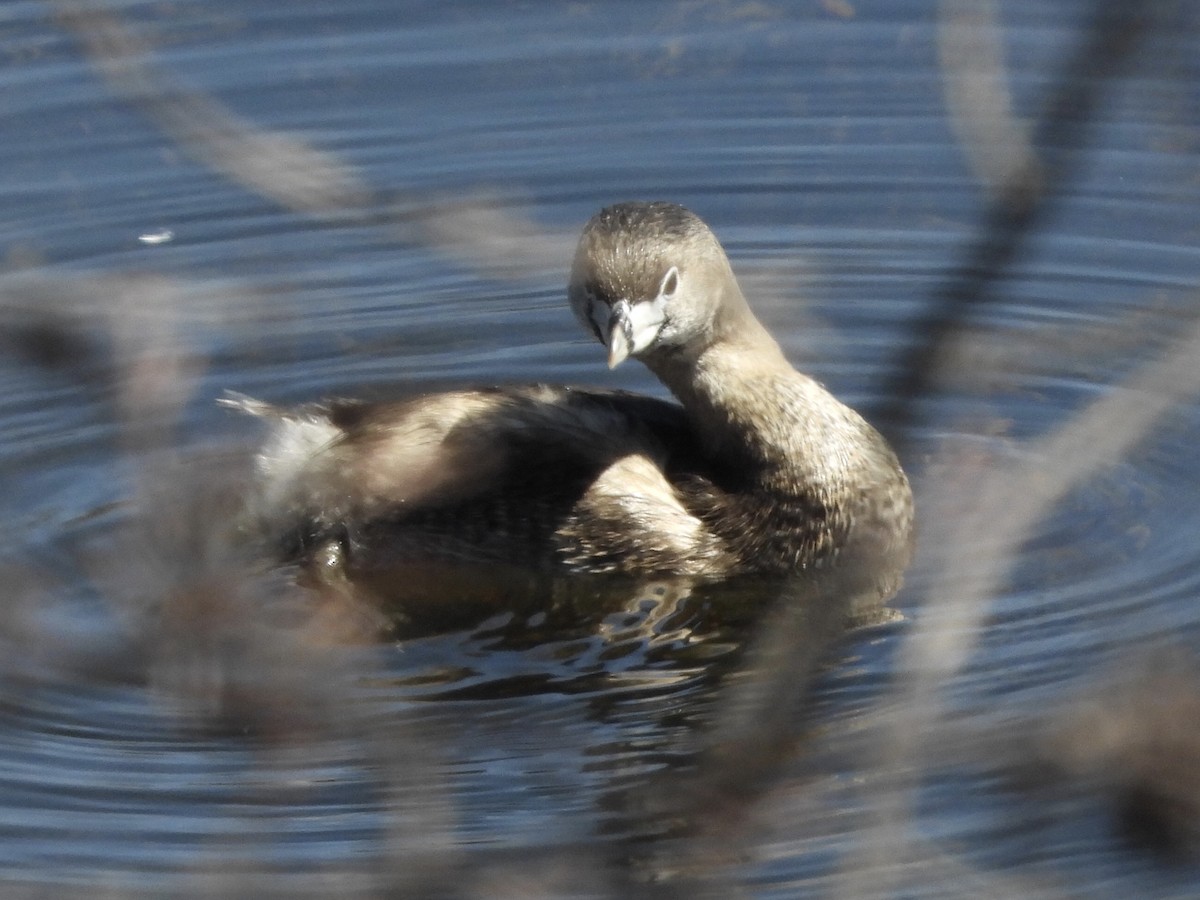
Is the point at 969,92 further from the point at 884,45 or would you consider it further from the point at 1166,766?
the point at 884,45

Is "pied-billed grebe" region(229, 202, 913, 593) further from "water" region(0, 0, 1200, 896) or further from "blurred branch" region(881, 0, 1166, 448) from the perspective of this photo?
"blurred branch" region(881, 0, 1166, 448)

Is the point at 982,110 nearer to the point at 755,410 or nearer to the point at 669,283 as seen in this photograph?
the point at 669,283

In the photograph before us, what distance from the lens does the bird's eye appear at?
675 centimetres

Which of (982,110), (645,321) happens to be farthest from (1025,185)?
(645,321)

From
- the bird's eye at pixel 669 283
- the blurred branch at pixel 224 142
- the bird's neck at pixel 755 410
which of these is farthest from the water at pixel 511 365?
the bird's eye at pixel 669 283

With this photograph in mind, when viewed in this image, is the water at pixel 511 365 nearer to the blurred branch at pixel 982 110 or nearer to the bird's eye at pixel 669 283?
the blurred branch at pixel 982 110

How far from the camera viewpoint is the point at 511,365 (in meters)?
8.78

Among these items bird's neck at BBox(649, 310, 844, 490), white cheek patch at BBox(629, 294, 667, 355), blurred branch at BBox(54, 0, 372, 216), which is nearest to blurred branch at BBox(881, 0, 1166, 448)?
blurred branch at BBox(54, 0, 372, 216)

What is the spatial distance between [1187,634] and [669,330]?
1827mm

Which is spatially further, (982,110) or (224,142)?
(224,142)

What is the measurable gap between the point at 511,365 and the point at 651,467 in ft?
5.41

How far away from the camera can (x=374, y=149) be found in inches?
407

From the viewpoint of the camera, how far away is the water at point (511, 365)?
3.02 meters

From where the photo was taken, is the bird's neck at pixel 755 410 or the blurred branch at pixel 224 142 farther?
the bird's neck at pixel 755 410
